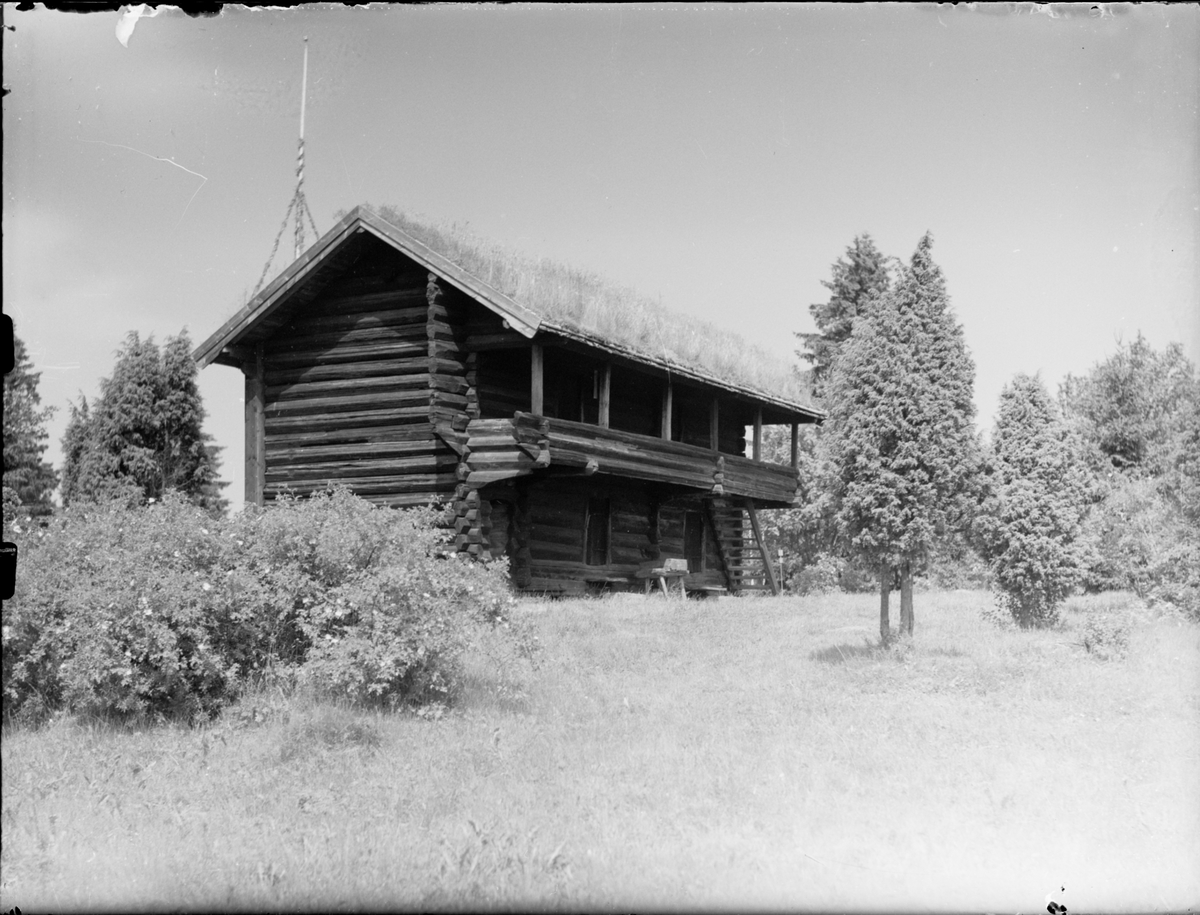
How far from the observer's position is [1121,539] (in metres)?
23.8

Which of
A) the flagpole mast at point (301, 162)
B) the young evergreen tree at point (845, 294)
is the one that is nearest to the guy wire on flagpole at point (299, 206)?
the flagpole mast at point (301, 162)

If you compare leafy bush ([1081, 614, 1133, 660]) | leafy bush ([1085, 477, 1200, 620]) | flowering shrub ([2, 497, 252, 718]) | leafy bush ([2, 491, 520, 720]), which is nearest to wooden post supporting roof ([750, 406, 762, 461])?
leafy bush ([1085, 477, 1200, 620])

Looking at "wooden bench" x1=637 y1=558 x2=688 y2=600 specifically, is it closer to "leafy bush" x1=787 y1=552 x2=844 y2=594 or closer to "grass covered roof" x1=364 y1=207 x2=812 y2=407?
"grass covered roof" x1=364 y1=207 x2=812 y2=407

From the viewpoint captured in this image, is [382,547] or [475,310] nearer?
[382,547]

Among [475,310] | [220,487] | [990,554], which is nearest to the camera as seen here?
[990,554]

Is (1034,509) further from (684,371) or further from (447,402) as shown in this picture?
(447,402)

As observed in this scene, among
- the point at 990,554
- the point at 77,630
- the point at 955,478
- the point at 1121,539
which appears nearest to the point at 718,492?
the point at 990,554

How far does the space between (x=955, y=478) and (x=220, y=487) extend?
69.6 feet

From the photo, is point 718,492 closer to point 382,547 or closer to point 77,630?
point 382,547

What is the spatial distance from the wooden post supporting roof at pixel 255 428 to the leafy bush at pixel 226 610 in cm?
903

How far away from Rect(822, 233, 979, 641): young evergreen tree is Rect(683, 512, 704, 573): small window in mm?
13489

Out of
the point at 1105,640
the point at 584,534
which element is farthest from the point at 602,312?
the point at 1105,640

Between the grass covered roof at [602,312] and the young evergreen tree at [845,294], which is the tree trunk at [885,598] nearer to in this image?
the grass covered roof at [602,312]

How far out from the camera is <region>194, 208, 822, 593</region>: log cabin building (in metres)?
18.9
